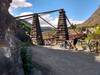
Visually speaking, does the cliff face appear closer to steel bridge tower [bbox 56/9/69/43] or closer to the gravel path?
the gravel path

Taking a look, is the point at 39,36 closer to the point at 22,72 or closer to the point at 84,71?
the point at 84,71

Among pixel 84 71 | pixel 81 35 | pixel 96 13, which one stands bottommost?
pixel 84 71

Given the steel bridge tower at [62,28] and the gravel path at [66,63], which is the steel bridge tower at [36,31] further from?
the gravel path at [66,63]

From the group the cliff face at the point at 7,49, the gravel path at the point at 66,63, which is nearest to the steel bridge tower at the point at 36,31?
the gravel path at the point at 66,63

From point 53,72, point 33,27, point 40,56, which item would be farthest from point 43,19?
point 53,72

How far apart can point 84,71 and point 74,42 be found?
9750 mm

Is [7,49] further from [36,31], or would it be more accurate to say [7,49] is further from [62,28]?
[62,28]

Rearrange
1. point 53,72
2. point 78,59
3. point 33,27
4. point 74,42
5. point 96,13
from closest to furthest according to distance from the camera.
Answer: point 53,72, point 78,59, point 33,27, point 74,42, point 96,13

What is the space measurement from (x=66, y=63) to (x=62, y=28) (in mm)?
5472

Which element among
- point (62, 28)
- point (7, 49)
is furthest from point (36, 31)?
point (7, 49)

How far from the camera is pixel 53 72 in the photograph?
1490 centimetres

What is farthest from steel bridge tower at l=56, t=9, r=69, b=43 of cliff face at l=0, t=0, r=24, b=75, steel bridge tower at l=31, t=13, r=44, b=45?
cliff face at l=0, t=0, r=24, b=75

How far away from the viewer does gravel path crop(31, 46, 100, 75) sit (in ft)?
50.8

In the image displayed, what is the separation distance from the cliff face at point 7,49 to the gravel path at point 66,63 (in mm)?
2850
